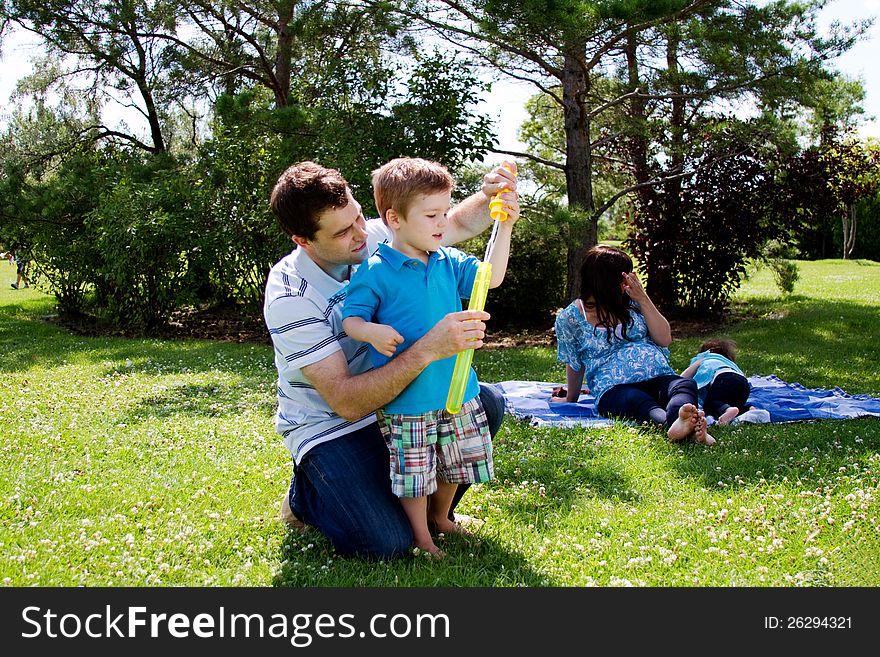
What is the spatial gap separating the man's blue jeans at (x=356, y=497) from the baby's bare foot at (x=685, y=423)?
1749mm

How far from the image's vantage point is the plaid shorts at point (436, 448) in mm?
2695

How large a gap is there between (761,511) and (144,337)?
7.94 metres

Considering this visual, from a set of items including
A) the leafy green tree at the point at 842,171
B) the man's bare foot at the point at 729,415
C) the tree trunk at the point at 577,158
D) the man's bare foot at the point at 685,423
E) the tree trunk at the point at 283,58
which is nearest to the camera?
the man's bare foot at the point at 685,423

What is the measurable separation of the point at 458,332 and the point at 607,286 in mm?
2452

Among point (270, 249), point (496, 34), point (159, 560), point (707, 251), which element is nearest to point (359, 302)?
point (159, 560)

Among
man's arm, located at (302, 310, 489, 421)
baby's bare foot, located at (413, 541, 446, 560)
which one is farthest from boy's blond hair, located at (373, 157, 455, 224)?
baby's bare foot, located at (413, 541, 446, 560)

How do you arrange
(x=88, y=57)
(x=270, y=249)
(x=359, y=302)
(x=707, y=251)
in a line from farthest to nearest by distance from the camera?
(x=88, y=57) → (x=707, y=251) → (x=270, y=249) → (x=359, y=302)

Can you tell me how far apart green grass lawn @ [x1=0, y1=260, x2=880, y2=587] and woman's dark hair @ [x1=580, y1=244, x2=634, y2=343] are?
71 centimetres

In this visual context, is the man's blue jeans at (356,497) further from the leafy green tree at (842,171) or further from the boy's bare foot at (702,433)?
the leafy green tree at (842,171)

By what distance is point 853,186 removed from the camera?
10352mm

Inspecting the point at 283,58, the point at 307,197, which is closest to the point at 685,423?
the point at 307,197

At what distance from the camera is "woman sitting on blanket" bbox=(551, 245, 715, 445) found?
465 cm

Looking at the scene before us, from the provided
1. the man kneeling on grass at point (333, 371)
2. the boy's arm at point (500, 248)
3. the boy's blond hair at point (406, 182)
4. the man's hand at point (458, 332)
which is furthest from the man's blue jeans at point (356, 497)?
the boy's blond hair at point (406, 182)

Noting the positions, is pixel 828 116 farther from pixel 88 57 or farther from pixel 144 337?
pixel 88 57
